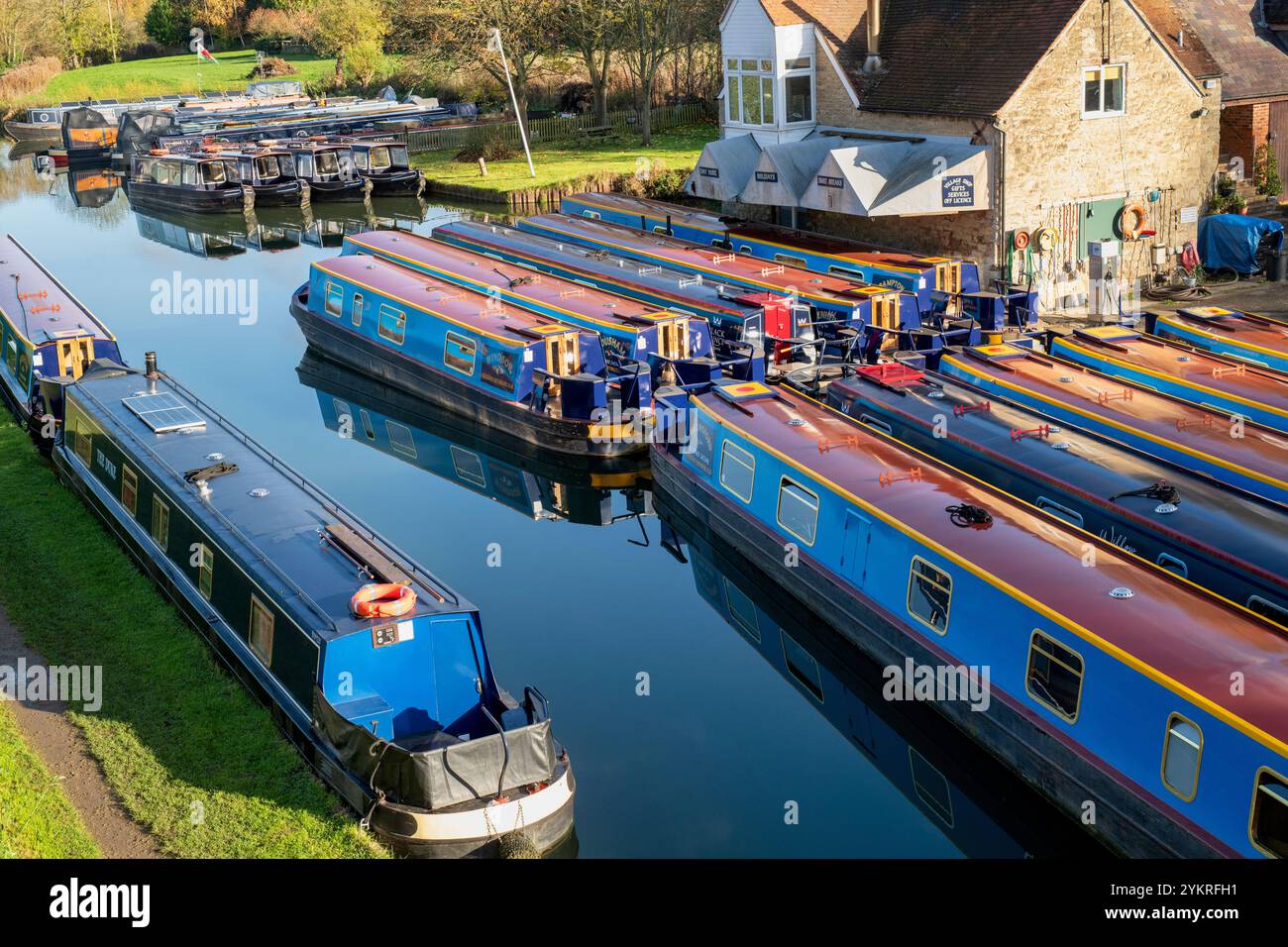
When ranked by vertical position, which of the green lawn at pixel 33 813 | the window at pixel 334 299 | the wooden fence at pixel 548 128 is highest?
the wooden fence at pixel 548 128

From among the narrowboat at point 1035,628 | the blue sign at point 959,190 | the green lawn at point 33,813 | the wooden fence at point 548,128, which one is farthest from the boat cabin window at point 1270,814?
the wooden fence at point 548,128

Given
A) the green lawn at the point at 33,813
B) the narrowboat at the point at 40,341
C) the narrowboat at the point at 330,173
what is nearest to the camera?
the green lawn at the point at 33,813

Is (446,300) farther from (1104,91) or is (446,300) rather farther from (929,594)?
(1104,91)

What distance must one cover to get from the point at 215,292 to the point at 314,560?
26.3 metres

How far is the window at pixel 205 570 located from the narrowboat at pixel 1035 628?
7373 millimetres

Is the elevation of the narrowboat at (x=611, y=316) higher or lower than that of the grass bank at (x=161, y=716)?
higher

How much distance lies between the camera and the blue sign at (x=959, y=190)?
98.8 feet

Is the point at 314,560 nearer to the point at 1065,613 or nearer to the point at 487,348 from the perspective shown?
the point at 1065,613

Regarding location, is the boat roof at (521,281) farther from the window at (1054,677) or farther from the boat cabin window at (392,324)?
the window at (1054,677)

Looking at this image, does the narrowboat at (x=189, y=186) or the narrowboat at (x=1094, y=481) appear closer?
the narrowboat at (x=1094, y=481)

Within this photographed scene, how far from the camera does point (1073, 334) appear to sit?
23.1 m

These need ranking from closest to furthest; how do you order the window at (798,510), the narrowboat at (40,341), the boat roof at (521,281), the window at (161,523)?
the window at (161,523)
the window at (798,510)
the narrowboat at (40,341)
the boat roof at (521,281)

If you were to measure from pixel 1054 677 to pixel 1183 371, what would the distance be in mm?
9095

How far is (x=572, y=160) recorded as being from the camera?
53438 mm
